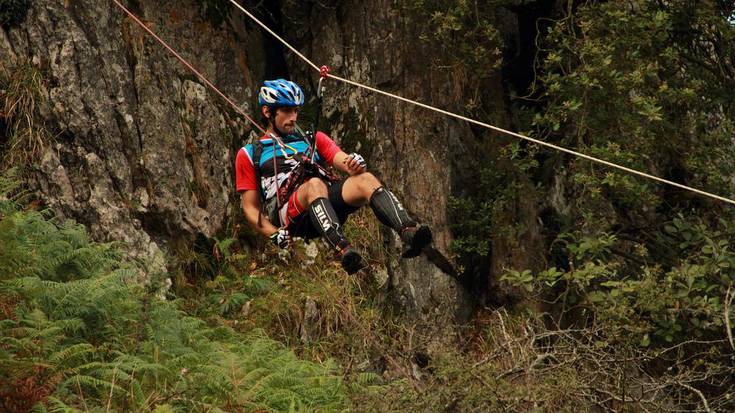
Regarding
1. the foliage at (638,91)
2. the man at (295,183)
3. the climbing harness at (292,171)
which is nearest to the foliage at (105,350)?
the man at (295,183)

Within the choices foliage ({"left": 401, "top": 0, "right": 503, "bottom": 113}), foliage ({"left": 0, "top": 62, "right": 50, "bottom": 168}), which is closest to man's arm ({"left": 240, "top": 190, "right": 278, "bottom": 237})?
foliage ({"left": 0, "top": 62, "right": 50, "bottom": 168})

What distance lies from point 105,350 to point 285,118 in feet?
7.89

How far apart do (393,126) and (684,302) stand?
12.3ft

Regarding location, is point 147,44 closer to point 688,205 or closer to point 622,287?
point 622,287

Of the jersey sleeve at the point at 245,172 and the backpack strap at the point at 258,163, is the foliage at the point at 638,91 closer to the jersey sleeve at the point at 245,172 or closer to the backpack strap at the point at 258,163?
the backpack strap at the point at 258,163

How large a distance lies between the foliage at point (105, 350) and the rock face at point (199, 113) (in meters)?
1.18

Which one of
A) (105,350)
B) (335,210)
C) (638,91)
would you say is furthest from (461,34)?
(105,350)

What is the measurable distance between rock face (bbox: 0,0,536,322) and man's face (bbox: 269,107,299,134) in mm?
2588

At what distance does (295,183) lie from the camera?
33.3 feet

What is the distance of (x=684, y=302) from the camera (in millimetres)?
12234

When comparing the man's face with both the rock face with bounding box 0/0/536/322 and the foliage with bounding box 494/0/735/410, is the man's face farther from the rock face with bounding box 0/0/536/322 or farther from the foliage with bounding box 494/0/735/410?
the foliage with bounding box 494/0/735/410

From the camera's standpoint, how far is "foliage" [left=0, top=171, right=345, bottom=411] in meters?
8.62

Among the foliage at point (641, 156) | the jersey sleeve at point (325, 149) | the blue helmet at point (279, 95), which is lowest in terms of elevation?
the foliage at point (641, 156)

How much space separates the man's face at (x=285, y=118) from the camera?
10211 millimetres
